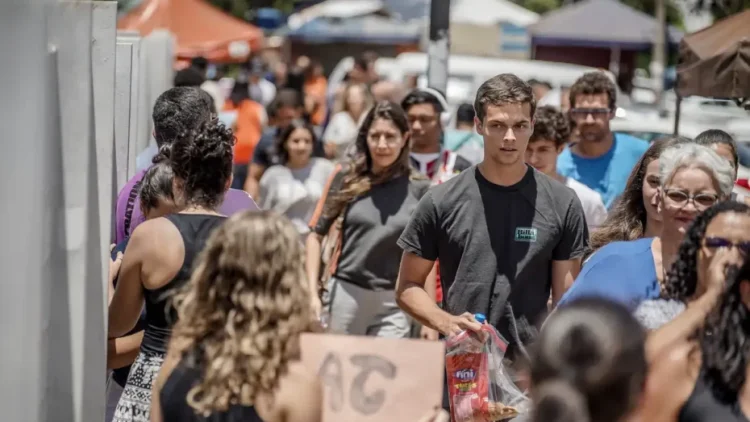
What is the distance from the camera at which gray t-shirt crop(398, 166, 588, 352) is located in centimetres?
553

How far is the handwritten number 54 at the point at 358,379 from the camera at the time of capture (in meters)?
3.68

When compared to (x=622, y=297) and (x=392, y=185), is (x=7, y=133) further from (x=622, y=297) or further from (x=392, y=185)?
(x=392, y=185)

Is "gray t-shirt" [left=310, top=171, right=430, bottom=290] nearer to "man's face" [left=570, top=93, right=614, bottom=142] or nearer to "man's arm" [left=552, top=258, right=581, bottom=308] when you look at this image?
"man's face" [left=570, top=93, right=614, bottom=142]

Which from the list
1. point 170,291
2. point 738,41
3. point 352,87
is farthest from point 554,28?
point 170,291

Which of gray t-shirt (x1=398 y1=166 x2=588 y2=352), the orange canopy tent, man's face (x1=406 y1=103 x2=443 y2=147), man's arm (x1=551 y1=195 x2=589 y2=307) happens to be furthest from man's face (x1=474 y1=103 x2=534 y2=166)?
the orange canopy tent

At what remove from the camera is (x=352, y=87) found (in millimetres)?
14195

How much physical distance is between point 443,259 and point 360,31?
88.3 ft

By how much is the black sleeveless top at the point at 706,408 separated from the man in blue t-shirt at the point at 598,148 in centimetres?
521

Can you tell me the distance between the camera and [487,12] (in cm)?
2953

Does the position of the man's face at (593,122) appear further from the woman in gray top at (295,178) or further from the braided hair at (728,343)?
the braided hair at (728,343)

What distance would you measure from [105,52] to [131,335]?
1.08 meters

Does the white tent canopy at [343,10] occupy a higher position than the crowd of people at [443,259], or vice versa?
the white tent canopy at [343,10]

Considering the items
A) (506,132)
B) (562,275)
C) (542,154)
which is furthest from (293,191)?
(562,275)

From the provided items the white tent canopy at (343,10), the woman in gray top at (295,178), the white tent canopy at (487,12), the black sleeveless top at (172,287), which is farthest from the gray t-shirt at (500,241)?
the white tent canopy at (343,10)
